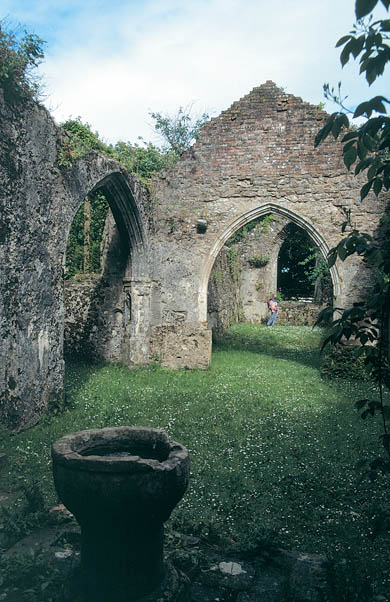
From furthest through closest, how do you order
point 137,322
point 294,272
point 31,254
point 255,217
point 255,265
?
point 294,272 → point 255,265 → point 255,217 → point 137,322 → point 31,254

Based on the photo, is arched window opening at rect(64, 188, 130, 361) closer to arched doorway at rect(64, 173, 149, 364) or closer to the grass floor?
arched doorway at rect(64, 173, 149, 364)

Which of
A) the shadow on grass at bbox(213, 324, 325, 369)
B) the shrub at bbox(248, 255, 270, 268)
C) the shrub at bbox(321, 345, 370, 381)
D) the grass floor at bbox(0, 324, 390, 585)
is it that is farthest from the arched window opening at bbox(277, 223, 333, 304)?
the grass floor at bbox(0, 324, 390, 585)

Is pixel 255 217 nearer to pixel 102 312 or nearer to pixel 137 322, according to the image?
pixel 137 322

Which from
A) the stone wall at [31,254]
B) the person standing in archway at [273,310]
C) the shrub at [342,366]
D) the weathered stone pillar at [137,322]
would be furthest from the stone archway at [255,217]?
the person standing in archway at [273,310]

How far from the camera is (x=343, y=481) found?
4453 millimetres

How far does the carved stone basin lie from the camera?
8.84 feet

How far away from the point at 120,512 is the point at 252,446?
2881 mm

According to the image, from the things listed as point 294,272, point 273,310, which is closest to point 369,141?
point 273,310

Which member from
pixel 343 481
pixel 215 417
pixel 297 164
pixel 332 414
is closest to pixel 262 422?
pixel 215 417

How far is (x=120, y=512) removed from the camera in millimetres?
2707

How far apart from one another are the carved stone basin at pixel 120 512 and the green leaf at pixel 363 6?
90.3 inches

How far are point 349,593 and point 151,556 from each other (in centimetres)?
111

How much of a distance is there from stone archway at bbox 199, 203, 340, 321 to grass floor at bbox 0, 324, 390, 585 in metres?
1.81

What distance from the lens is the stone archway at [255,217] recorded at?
34.3ft
